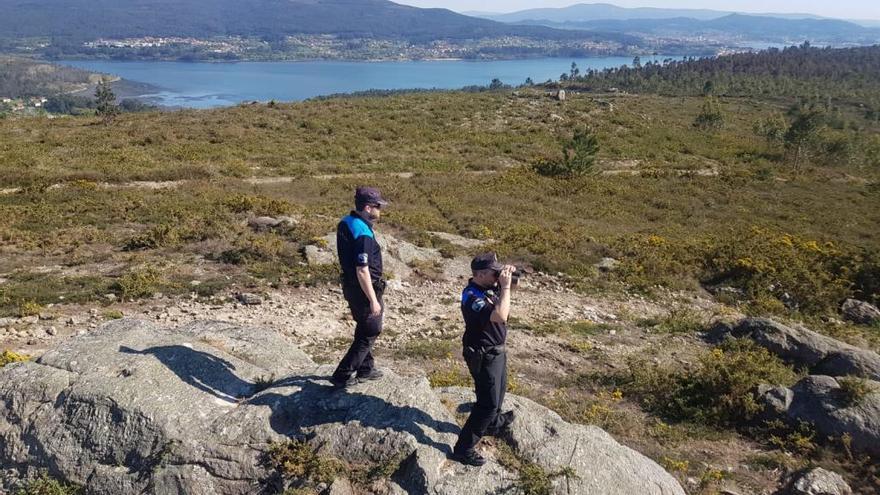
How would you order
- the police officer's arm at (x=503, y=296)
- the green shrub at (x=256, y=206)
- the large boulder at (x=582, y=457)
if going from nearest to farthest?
the police officer's arm at (x=503, y=296) < the large boulder at (x=582, y=457) < the green shrub at (x=256, y=206)

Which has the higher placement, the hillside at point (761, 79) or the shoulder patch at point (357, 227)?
the hillside at point (761, 79)

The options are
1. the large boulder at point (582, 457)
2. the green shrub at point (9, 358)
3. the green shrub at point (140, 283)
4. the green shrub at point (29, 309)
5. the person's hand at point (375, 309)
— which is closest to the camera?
the large boulder at point (582, 457)

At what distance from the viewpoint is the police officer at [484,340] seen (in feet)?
18.0

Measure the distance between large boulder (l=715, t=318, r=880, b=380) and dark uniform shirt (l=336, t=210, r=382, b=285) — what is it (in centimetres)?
891

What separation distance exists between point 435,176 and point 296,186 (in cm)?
791

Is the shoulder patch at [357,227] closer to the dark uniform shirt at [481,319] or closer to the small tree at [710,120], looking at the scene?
the dark uniform shirt at [481,319]

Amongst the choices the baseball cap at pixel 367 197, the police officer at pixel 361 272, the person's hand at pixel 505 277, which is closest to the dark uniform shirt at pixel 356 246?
the police officer at pixel 361 272

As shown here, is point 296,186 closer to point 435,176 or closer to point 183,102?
point 435,176

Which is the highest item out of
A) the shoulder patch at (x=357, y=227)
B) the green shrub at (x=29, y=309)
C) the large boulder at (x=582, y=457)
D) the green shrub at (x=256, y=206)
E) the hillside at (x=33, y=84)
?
the shoulder patch at (x=357, y=227)

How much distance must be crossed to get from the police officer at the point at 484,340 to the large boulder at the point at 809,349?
312 inches

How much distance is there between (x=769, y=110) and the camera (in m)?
85.3

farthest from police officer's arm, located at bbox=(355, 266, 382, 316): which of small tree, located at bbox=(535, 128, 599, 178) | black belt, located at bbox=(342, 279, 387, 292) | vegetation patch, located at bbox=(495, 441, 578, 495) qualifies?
small tree, located at bbox=(535, 128, 599, 178)

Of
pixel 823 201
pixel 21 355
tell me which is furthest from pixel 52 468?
pixel 823 201

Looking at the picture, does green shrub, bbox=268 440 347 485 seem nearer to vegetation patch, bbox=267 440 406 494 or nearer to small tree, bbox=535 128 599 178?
vegetation patch, bbox=267 440 406 494
